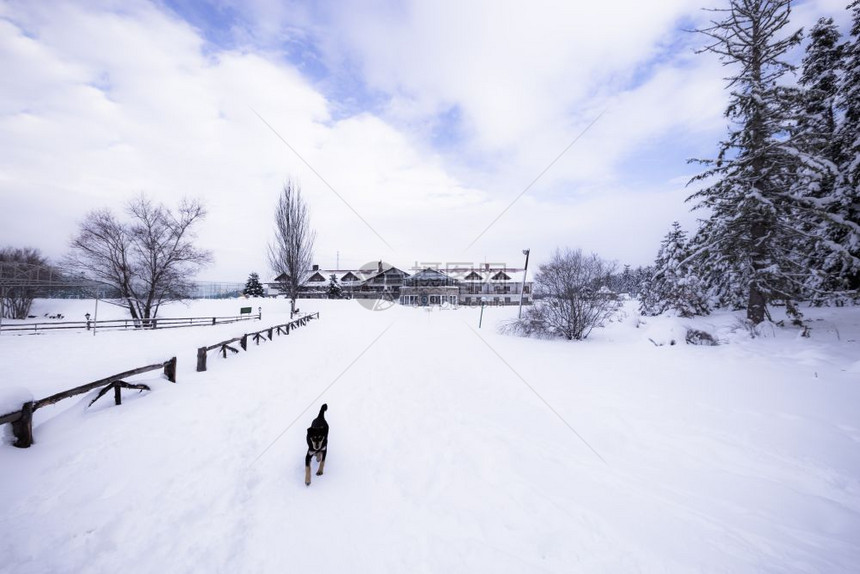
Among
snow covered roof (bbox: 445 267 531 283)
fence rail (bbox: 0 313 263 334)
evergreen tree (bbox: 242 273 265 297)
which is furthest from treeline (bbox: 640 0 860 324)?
evergreen tree (bbox: 242 273 265 297)

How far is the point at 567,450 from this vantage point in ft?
16.7

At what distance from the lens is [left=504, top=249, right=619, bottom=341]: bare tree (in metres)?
15.0

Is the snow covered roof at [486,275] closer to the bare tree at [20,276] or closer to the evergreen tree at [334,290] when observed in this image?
the evergreen tree at [334,290]

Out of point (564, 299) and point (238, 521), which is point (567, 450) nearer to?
point (238, 521)

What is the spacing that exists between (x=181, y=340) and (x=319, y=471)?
48.1ft

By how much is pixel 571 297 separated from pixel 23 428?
1724cm

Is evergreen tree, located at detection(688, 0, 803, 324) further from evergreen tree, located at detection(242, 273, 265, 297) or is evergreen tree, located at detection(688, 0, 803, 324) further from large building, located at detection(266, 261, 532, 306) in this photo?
evergreen tree, located at detection(242, 273, 265, 297)

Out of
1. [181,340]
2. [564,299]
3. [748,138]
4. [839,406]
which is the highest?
[748,138]

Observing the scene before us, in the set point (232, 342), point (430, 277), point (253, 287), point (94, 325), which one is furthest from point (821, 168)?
point (253, 287)

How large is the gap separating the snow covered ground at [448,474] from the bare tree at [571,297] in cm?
671

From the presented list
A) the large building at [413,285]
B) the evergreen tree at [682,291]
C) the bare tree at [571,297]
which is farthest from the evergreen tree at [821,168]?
the large building at [413,285]

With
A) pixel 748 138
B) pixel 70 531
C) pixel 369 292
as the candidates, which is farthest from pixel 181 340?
pixel 369 292

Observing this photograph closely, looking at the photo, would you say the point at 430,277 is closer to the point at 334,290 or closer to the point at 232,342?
the point at 334,290

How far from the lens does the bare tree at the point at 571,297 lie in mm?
15016
